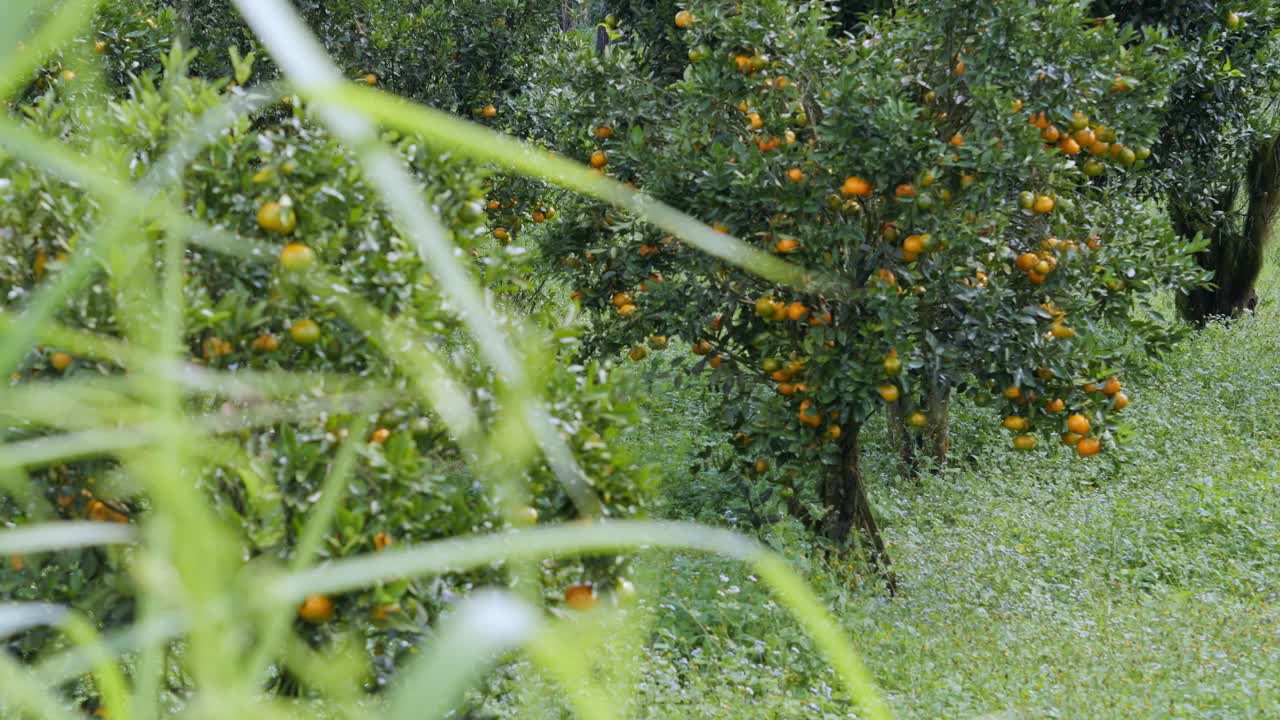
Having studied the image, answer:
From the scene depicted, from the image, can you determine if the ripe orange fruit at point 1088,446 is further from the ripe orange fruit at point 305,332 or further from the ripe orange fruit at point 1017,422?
the ripe orange fruit at point 305,332

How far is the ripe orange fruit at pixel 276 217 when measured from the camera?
A: 8.02 ft

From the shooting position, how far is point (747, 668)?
4891mm

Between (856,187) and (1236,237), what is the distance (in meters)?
8.33

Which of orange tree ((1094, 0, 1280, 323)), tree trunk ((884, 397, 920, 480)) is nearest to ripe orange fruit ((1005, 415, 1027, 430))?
orange tree ((1094, 0, 1280, 323))

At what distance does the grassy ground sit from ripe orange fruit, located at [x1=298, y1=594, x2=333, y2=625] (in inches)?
86.0

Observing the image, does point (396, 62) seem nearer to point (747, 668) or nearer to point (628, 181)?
point (628, 181)

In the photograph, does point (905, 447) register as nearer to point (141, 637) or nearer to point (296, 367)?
point (296, 367)

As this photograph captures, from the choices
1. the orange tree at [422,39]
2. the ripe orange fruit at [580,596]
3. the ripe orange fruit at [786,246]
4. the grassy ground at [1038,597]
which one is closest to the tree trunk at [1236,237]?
the grassy ground at [1038,597]

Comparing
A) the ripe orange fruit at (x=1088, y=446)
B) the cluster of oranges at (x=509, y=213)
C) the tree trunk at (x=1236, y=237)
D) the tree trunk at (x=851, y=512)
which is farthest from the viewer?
the tree trunk at (x=1236, y=237)

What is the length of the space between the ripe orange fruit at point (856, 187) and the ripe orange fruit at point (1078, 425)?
4.35 feet

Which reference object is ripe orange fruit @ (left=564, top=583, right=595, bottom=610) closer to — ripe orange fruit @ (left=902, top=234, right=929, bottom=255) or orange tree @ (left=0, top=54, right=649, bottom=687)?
orange tree @ (left=0, top=54, right=649, bottom=687)

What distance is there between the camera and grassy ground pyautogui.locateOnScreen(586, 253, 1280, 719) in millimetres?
4691

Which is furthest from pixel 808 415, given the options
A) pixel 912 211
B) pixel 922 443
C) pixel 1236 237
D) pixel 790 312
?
pixel 1236 237

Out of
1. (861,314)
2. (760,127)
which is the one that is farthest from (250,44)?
(861,314)
